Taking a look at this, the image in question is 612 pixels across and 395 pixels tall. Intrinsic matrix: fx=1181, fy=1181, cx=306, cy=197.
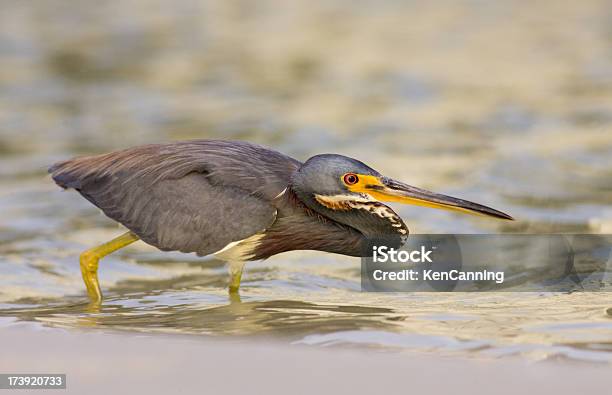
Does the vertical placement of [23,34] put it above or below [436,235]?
above

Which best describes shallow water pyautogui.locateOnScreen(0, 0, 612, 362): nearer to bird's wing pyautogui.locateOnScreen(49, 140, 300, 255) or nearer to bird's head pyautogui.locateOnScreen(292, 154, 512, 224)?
bird's wing pyautogui.locateOnScreen(49, 140, 300, 255)

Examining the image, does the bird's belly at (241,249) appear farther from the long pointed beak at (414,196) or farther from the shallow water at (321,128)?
the long pointed beak at (414,196)

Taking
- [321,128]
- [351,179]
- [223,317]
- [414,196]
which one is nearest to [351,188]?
[351,179]

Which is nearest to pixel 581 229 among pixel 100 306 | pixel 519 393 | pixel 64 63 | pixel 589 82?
pixel 100 306

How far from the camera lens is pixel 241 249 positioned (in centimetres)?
778

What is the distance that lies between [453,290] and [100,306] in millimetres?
2432

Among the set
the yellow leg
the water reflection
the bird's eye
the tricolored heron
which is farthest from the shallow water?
the bird's eye

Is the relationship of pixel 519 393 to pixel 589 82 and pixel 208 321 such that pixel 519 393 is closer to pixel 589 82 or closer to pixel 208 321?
pixel 208 321

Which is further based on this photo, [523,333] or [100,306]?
[100,306]

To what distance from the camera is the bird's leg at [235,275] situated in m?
8.23

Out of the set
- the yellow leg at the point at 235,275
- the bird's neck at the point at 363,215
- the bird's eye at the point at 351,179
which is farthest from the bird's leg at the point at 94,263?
the bird's eye at the point at 351,179

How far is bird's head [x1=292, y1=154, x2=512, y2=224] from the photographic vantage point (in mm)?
7566

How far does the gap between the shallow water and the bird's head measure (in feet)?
2.18

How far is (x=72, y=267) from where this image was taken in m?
9.49
